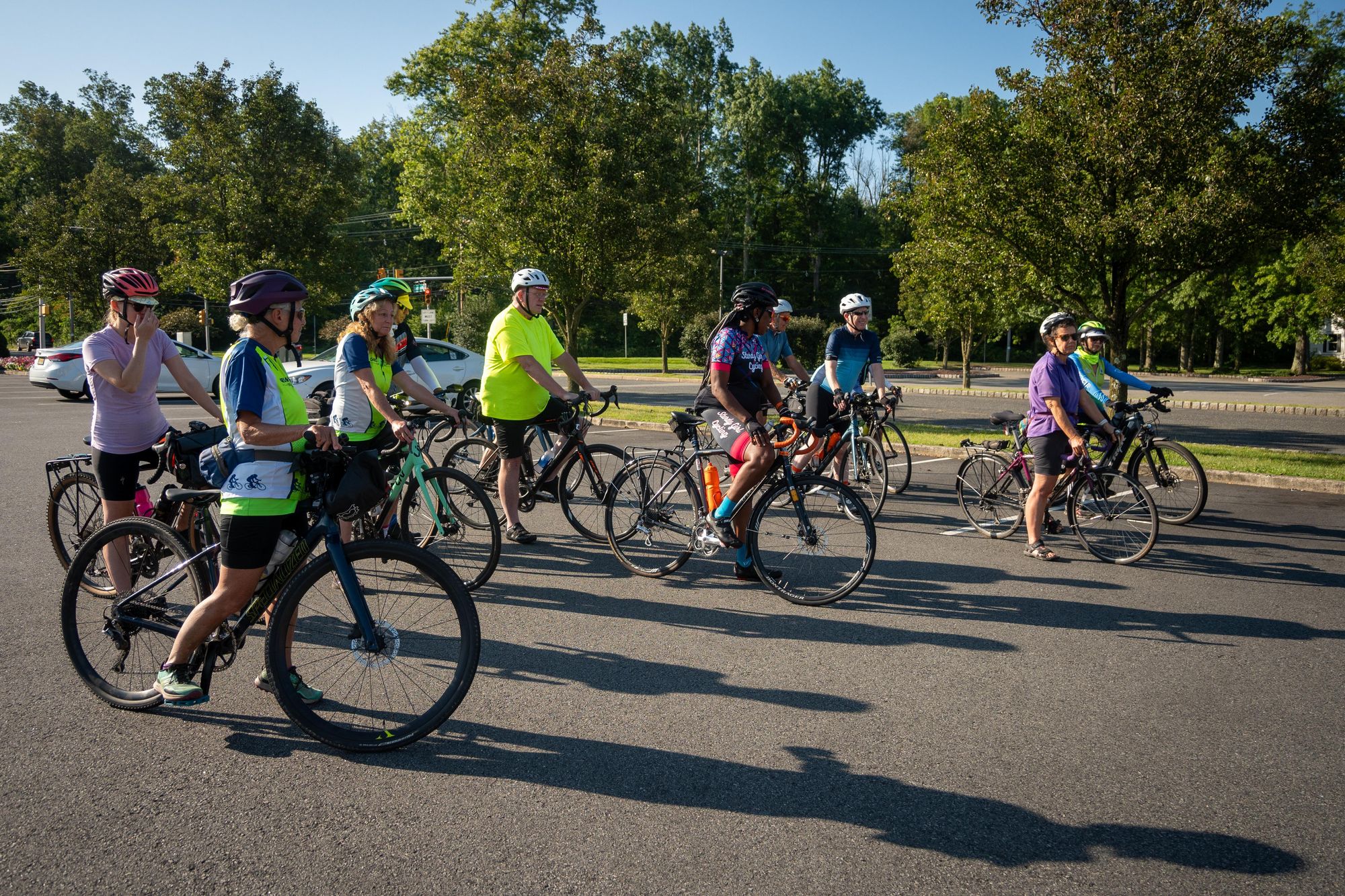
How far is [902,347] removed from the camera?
43438mm

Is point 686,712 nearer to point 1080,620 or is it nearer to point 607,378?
point 1080,620

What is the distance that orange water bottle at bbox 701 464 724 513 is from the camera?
21.0ft

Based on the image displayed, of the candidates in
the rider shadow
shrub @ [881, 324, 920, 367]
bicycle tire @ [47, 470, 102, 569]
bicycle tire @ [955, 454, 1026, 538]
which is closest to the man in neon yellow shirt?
the rider shadow

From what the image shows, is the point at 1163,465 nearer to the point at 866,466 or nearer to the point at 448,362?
the point at 866,466

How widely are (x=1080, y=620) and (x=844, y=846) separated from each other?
10.5ft

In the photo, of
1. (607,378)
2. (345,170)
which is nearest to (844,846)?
(607,378)

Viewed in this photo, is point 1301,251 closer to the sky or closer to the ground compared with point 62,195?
closer to the ground

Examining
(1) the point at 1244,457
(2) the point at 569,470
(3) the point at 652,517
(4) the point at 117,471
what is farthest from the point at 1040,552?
(1) the point at 1244,457

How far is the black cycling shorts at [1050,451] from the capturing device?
23.4 feet

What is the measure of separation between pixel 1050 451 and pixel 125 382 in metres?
6.26

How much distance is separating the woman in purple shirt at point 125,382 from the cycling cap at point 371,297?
1.09 m

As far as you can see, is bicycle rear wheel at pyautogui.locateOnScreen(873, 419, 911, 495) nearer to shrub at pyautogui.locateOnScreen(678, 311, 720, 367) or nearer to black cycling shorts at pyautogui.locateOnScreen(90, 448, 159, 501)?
black cycling shorts at pyautogui.locateOnScreen(90, 448, 159, 501)

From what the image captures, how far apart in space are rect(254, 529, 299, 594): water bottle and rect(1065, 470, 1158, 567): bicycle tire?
19.1 ft

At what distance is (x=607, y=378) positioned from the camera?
34969 mm
